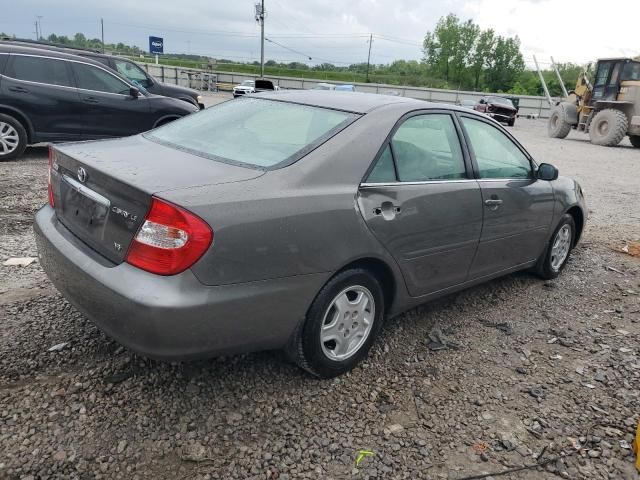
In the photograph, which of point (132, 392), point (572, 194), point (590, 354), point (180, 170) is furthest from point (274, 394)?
point (572, 194)

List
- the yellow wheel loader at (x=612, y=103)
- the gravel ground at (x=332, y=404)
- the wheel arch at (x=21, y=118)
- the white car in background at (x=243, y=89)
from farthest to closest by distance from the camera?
the white car in background at (x=243, y=89) < the yellow wheel loader at (x=612, y=103) < the wheel arch at (x=21, y=118) < the gravel ground at (x=332, y=404)

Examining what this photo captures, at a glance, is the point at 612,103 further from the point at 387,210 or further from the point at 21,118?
the point at 387,210

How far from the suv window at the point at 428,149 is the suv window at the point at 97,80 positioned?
22.7 feet

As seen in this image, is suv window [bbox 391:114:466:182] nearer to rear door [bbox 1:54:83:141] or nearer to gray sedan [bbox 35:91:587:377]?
gray sedan [bbox 35:91:587:377]

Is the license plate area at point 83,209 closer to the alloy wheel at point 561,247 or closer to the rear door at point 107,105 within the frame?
the alloy wheel at point 561,247

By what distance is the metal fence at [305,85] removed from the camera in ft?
123

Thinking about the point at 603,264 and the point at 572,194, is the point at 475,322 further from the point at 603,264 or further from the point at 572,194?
the point at 603,264

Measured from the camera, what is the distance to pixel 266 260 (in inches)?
93.4

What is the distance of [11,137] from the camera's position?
25.7ft

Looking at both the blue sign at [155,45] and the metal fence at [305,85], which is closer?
the blue sign at [155,45]

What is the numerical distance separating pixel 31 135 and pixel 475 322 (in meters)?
7.29

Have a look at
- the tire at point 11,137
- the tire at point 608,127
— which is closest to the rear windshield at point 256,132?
the tire at point 11,137

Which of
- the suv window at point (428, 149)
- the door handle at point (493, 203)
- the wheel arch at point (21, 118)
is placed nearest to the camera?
the suv window at point (428, 149)

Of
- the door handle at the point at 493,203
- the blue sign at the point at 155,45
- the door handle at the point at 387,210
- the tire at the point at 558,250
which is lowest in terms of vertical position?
the tire at the point at 558,250
